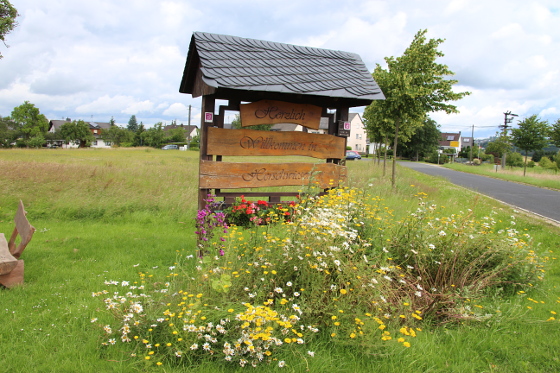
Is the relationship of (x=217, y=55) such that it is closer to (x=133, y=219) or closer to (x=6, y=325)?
(x=6, y=325)

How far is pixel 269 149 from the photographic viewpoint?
5.97m

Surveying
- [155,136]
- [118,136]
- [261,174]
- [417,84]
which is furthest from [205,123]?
[118,136]

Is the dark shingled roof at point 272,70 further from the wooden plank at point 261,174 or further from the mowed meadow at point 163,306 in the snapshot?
the mowed meadow at point 163,306

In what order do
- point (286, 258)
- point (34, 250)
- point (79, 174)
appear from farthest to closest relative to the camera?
point (79, 174)
point (34, 250)
point (286, 258)

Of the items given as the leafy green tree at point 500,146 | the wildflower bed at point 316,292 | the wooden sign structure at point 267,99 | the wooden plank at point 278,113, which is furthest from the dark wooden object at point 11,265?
the leafy green tree at point 500,146

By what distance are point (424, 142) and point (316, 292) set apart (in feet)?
241

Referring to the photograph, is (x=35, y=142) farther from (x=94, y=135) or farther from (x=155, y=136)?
(x=94, y=135)

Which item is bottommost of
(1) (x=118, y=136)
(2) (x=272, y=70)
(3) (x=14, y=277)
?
(3) (x=14, y=277)

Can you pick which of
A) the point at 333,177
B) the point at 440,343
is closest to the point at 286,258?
the point at 440,343

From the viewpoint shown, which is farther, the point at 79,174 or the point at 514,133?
the point at 514,133

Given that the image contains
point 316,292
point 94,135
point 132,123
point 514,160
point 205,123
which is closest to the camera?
point 316,292

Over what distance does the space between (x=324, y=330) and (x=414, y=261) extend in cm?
172

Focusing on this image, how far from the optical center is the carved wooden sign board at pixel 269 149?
5.51 m

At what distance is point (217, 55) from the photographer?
554 cm
